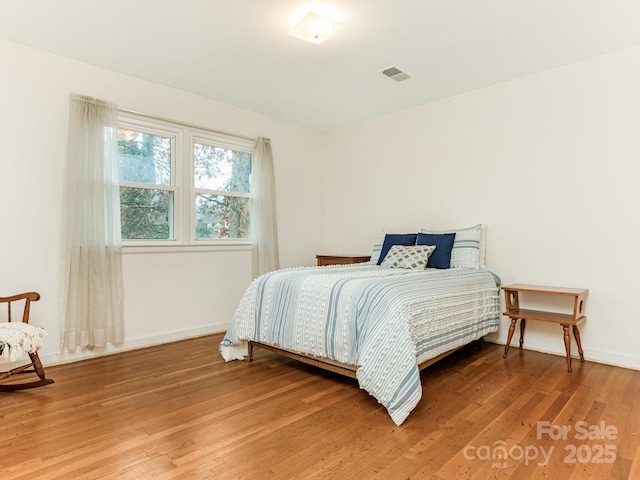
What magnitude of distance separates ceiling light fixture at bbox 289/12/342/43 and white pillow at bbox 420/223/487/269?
2134 millimetres

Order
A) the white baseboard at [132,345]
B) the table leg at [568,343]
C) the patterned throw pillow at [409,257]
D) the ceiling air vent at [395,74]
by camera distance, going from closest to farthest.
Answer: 1. the table leg at [568,343]
2. the white baseboard at [132,345]
3. the ceiling air vent at [395,74]
4. the patterned throw pillow at [409,257]

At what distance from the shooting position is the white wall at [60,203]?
9.29ft

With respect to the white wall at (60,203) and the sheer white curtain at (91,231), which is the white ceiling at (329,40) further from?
the sheer white curtain at (91,231)

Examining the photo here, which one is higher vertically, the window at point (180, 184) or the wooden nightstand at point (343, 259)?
the window at point (180, 184)

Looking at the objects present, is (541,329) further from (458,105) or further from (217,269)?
(217,269)

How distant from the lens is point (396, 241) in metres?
3.89

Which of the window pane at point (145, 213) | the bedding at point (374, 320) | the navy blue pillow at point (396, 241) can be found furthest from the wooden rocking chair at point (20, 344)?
the navy blue pillow at point (396, 241)

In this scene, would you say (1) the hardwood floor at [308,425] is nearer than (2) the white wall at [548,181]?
Yes

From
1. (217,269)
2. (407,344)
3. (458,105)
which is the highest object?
(458,105)

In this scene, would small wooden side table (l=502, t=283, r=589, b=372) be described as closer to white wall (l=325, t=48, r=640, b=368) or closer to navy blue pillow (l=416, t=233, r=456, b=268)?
white wall (l=325, t=48, r=640, b=368)

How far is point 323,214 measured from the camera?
5.20 meters

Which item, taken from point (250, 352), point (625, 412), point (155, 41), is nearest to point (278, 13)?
point (155, 41)

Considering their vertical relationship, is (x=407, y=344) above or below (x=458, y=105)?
below

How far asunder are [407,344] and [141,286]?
2517 mm
